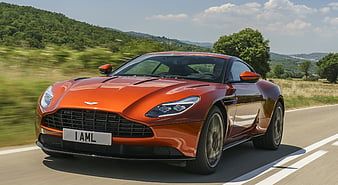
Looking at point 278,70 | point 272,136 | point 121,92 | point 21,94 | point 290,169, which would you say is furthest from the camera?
point 278,70

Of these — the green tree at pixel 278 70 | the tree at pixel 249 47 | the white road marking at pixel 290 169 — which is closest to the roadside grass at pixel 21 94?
the white road marking at pixel 290 169

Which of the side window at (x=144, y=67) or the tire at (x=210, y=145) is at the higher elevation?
the side window at (x=144, y=67)

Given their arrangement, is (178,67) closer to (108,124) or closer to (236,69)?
(236,69)

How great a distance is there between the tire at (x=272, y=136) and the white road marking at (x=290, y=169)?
59cm

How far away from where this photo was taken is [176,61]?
543cm

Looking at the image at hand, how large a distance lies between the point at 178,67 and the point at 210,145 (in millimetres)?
1196

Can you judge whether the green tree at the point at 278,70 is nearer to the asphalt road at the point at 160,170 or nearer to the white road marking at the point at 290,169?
the white road marking at the point at 290,169

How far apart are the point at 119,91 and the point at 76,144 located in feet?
2.01

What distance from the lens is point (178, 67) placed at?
5.30m

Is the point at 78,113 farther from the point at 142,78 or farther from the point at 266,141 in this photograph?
the point at 266,141

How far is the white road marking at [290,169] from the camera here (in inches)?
177

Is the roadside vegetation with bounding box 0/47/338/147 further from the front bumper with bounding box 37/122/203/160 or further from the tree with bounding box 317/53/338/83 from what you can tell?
the tree with bounding box 317/53/338/83

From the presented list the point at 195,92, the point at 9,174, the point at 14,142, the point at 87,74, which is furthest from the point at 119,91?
the point at 87,74

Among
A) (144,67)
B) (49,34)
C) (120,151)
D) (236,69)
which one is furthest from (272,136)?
(49,34)
